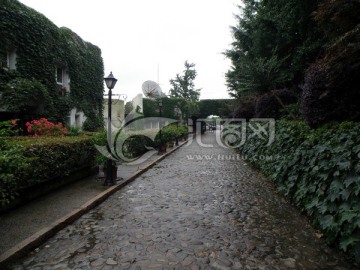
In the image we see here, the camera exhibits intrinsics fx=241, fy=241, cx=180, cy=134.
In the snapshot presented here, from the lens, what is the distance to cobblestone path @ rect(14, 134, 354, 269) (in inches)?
113

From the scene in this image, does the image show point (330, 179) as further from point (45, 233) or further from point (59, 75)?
point (59, 75)

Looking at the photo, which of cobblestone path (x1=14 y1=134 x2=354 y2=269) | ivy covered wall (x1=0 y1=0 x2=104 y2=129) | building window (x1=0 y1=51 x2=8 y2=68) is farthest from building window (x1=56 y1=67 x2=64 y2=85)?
cobblestone path (x1=14 y1=134 x2=354 y2=269)

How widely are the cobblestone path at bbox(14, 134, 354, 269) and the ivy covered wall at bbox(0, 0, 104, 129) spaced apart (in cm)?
839

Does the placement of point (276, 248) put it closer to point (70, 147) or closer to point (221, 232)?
point (221, 232)

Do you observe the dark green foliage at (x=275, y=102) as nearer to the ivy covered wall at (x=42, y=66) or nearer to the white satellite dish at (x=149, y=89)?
the ivy covered wall at (x=42, y=66)

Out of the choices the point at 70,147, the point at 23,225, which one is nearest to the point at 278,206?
the point at 23,225

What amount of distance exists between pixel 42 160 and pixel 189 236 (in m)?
3.55

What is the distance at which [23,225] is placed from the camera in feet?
12.3

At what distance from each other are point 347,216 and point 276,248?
97 cm

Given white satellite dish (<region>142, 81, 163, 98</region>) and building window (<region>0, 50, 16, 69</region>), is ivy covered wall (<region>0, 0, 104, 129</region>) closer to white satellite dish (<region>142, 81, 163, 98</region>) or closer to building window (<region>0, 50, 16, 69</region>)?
building window (<region>0, 50, 16, 69</region>)

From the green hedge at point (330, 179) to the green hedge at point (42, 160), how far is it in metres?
4.01

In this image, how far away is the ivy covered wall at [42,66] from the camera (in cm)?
1080

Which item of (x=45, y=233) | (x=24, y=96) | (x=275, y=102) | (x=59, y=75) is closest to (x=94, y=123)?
(x=59, y=75)

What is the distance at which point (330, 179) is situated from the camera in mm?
3561
